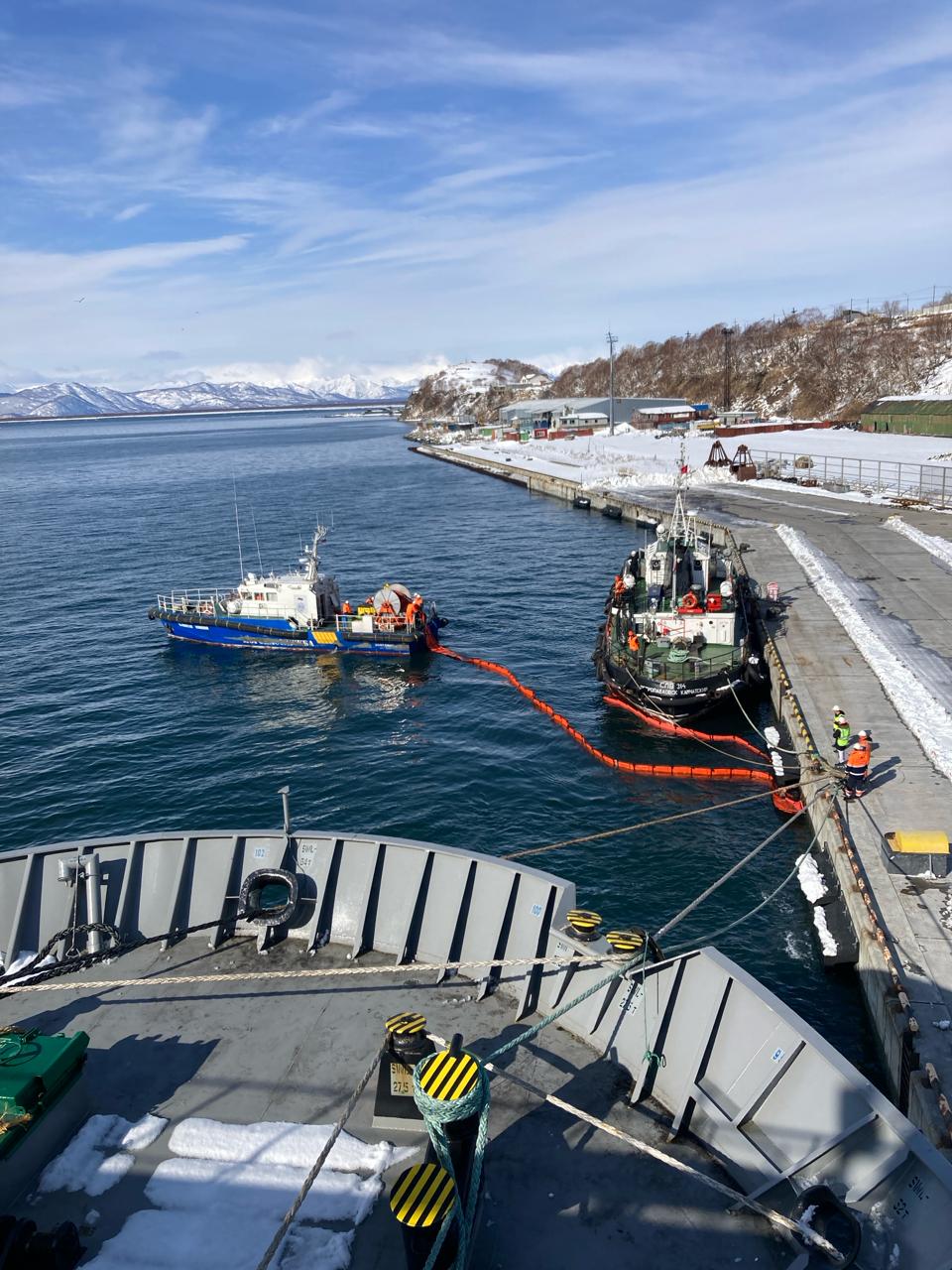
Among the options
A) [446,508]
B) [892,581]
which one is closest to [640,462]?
[446,508]

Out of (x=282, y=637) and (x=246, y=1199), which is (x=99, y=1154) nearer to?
(x=246, y=1199)

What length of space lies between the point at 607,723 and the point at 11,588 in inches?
1903

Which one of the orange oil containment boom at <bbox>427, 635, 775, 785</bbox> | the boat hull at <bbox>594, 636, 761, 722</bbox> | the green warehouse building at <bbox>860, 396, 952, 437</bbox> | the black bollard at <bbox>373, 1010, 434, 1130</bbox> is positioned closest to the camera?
the black bollard at <bbox>373, 1010, 434, 1130</bbox>

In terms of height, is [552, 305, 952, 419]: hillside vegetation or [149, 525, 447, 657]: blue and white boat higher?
[552, 305, 952, 419]: hillside vegetation

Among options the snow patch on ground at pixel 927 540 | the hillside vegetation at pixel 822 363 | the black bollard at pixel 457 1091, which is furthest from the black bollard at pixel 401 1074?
the hillside vegetation at pixel 822 363

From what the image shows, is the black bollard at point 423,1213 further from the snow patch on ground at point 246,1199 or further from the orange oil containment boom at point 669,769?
the orange oil containment boom at point 669,769

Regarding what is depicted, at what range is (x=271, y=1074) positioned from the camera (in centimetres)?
936

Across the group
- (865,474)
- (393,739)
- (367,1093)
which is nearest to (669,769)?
(393,739)

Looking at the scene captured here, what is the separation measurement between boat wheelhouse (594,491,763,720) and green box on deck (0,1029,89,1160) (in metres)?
26.6

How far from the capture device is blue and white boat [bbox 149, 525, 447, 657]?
43.6 metres

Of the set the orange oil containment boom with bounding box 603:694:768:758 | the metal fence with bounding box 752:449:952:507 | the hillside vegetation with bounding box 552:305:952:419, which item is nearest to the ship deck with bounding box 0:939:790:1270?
the orange oil containment boom with bounding box 603:694:768:758

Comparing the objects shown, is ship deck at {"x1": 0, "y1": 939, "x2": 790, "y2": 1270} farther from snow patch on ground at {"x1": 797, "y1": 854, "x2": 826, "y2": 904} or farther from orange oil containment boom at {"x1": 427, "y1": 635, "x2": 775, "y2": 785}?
orange oil containment boom at {"x1": 427, "y1": 635, "x2": 775, "y2": 785}

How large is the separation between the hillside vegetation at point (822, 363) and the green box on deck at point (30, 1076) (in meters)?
140

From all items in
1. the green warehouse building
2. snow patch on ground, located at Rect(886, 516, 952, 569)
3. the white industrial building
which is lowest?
snow patch on ground, located at Rect(886, 516, 952, 569)
